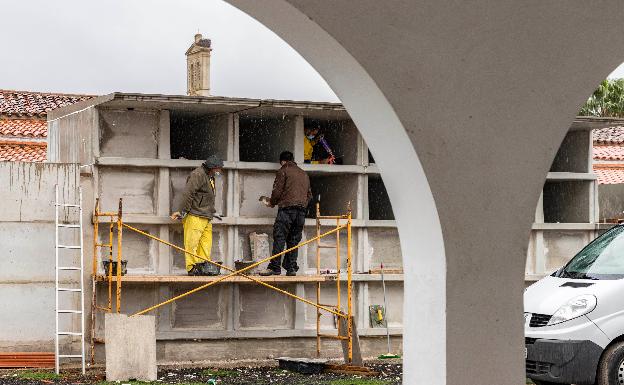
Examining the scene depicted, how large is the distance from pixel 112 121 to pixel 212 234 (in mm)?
2122

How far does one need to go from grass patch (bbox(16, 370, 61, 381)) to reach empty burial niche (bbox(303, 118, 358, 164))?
5.30 meters

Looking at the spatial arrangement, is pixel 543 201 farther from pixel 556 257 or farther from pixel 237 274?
pixel 237 274

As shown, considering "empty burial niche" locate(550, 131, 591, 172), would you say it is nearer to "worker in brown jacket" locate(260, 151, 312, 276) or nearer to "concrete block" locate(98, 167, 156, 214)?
"worker in brown jacket" locate(260, 151, 312, 276)

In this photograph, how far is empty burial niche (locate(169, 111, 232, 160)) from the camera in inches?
655

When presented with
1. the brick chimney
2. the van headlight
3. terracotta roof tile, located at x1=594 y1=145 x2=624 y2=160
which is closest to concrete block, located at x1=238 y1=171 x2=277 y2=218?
the van headlight

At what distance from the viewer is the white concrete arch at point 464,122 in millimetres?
5555

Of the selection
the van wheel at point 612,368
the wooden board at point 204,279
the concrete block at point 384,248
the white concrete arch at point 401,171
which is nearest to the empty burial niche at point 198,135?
the wooden board at point 204,279

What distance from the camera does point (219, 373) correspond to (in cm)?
1526

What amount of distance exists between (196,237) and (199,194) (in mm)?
595

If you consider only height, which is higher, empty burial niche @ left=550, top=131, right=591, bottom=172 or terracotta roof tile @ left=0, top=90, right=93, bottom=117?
terracotta roof tile @ left=0, top=90, right=93, bottom=117

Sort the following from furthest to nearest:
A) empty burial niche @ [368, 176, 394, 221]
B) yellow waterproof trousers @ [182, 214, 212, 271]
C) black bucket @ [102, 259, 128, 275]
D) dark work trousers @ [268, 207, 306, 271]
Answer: empty burial niche @ [368, 176, 394, 221] < dark work trousers @ [268, 207, 306, 271] < yellow waterproof trousers @ [182, 214, 212, 271] < black bucket @ [102, 259, 128, 275]

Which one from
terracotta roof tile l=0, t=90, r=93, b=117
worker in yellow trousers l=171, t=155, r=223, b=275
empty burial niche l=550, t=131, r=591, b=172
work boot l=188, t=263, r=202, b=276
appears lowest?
work boot l=188, t=263, r=202, b=276

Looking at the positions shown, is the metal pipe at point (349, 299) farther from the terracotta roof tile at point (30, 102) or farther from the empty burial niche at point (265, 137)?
the terracotta roof tile at point (30, 102)

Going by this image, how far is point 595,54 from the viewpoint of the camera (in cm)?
590
